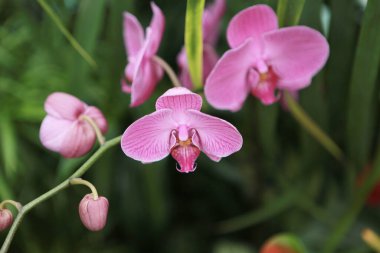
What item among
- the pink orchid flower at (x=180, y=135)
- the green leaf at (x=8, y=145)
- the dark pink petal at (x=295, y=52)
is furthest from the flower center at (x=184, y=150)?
the green leaf at (x=8, y=145)

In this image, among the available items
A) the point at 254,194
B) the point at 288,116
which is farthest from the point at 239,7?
the point at 254,194

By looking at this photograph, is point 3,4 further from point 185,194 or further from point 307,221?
point 307,221

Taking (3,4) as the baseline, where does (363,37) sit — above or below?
above

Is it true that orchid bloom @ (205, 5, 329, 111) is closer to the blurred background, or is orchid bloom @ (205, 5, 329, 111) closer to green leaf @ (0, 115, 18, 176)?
the blurred background

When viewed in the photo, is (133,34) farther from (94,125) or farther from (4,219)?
(4,219)

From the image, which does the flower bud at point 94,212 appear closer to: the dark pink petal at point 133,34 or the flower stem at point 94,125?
the flower stem at point 94,125
